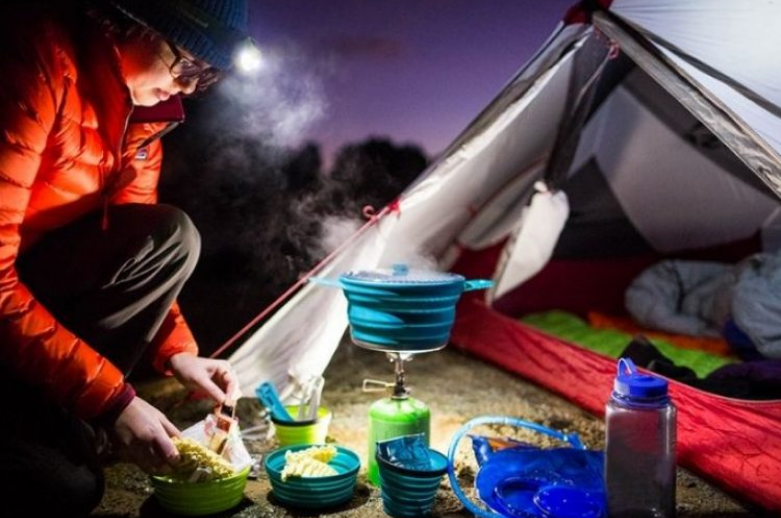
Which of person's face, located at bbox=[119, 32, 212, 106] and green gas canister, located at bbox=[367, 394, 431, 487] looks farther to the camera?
green gas canister, located at bbox=[367, 394, 431, 487]

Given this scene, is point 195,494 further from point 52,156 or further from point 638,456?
point 638,456

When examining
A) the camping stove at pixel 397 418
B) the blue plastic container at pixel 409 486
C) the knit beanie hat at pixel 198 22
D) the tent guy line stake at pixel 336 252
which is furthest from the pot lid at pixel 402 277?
the knit beanie hat at pixel 198 22

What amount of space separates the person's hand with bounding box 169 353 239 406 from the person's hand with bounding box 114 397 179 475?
0.45m

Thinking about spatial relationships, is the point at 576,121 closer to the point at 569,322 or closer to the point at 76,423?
the point at 569,322

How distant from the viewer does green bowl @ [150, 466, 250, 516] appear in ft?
6.07

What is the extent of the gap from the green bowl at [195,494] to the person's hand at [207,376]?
25 cm

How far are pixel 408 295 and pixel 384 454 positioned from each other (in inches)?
18.8

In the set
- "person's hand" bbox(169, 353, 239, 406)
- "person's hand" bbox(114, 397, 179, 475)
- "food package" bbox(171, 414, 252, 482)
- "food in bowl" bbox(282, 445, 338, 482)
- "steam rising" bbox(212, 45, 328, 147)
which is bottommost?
"food in bowl" bbox(282, 445, 338, 482)

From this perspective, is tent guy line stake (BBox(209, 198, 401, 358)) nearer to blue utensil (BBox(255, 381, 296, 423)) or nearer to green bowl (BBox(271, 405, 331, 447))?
blue utensil (BBox(255, 381, 296, 423))

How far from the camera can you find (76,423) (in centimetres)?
171

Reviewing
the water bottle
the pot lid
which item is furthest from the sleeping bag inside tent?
the pot lid

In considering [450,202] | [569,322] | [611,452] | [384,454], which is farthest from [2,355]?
[569,322]

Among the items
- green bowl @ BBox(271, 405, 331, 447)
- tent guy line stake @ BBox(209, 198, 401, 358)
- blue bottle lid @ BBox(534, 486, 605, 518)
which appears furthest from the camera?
tent guy line stake @ BBox(209, 198, 401, 358)

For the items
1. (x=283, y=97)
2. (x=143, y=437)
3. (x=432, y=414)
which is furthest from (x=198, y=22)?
(x=432, y=414)
